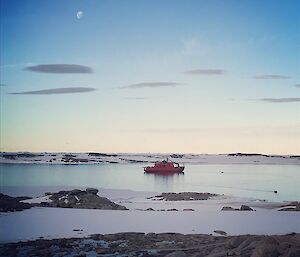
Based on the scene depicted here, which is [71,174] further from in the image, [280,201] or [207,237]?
[207,237]

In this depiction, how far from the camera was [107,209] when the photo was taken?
6.37 m

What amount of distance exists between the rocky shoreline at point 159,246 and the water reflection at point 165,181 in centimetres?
417

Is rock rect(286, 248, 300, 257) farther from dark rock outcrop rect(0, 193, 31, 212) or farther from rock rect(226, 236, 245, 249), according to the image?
dark rock outcrop rect(0, 193, 31, 212)

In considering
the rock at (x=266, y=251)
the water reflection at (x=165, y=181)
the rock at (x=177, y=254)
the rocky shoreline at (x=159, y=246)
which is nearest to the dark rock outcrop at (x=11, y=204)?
the rocky shoreline at (x=159, y=246)

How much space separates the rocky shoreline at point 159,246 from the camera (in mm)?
4086

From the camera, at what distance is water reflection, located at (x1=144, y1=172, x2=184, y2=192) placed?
920 cm

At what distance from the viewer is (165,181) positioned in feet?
33.6

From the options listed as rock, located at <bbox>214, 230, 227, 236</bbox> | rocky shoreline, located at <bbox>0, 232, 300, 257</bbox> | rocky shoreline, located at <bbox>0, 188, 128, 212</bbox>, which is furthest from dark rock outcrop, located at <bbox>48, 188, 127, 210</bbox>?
rock, located at <bbox>214, 230, 227, 236</bbox>

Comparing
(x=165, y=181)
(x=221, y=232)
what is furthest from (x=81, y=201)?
(x=165, y=181)

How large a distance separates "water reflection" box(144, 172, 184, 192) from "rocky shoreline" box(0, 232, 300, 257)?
164 inches

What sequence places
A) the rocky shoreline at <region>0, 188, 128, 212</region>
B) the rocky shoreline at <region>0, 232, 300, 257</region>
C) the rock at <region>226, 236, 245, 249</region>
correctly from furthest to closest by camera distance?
the rocky shoreline at <region>0, 188, 128, 212</region> → the rock at <region>226, 236, 245, 249</region> → the rocky shoreline at <region>0, 232, 300, 257</region>

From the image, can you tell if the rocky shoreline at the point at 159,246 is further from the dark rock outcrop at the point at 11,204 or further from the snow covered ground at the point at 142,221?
the dark rock outcrop at the point at 11,204

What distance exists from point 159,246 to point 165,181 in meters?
5.77

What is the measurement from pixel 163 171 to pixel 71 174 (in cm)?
281
